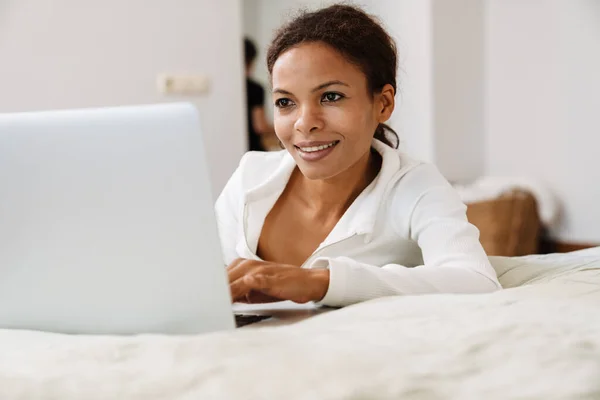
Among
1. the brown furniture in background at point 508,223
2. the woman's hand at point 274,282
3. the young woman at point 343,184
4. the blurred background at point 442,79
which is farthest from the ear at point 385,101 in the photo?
the brown furniture in background at point 508,223

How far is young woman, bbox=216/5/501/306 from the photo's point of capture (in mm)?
1190

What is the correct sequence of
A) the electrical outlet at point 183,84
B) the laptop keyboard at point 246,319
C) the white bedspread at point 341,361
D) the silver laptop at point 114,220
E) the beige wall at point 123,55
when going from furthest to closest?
the electrical outlet at point 183,84 < the beige wall at point 123,55 < the laptop keyboard at point 246,319 < the silver laptop at point 114,220 < the white bedspread at point 341,361

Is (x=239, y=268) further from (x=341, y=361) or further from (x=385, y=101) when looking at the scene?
(x=385, y=101)

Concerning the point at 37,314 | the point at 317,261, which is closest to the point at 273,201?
the point at 317,261

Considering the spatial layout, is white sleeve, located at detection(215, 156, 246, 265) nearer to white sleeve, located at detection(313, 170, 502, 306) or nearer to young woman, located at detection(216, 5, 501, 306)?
young woman, located at detection(216, 5, 501, 306)

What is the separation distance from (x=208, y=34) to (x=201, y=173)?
2826 millimetres

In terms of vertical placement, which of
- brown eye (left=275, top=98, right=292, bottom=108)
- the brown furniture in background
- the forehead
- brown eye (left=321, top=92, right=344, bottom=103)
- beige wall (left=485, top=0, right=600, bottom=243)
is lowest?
the brown furniture in background

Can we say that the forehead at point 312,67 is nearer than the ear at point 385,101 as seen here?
Yes

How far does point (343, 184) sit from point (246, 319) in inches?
22.2

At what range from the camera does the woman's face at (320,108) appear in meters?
1.22

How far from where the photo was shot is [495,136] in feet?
12.6

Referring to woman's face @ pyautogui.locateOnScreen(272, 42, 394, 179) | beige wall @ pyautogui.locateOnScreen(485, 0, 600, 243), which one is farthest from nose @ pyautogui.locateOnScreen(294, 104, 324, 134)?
beige wall @ pyautogui.locateOnScreen(485, 0, 600, 243)

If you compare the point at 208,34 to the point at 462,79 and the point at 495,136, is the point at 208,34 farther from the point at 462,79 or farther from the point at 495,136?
the point at 495,136

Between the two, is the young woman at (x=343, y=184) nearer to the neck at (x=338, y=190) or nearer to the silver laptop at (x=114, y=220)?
the neck at (x=338, y=190)
